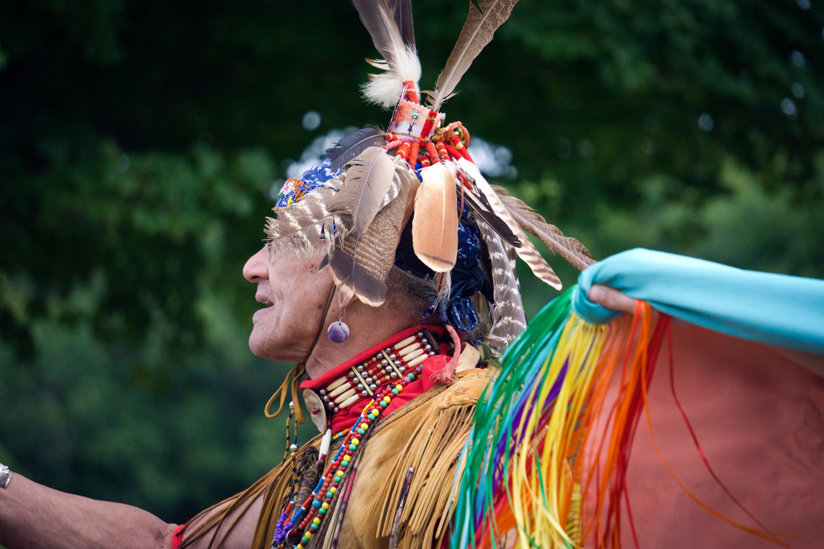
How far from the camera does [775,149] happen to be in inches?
206

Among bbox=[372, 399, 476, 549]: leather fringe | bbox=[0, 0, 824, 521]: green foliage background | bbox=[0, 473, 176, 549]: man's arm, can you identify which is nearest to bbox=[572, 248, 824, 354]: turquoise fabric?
bbox=[372, 399, 476, 549]: leather fringe

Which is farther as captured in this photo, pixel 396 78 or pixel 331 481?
pixel 396 78

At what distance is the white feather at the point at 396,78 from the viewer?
2270 mm

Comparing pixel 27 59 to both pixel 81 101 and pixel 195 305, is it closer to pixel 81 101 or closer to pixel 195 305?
pixel 81 101

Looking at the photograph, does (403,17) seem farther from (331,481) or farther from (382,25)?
(331,481)

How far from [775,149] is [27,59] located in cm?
445

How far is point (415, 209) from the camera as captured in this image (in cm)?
200

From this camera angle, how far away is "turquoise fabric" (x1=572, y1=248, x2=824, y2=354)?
112 cm

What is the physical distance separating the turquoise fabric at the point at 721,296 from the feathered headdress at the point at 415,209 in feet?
2.17

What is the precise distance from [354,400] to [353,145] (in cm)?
68

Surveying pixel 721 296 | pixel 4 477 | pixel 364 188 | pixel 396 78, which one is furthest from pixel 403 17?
pixel 4 477

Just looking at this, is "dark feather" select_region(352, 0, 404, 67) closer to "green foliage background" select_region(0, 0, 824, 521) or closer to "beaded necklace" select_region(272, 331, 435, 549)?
"beaded necklace" select_region(272, 331, 435, 549)

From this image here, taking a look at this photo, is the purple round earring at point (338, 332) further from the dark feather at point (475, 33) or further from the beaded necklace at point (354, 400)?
the dark feather at point (475, 33)

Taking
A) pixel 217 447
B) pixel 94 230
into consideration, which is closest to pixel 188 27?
pixel 94 230
